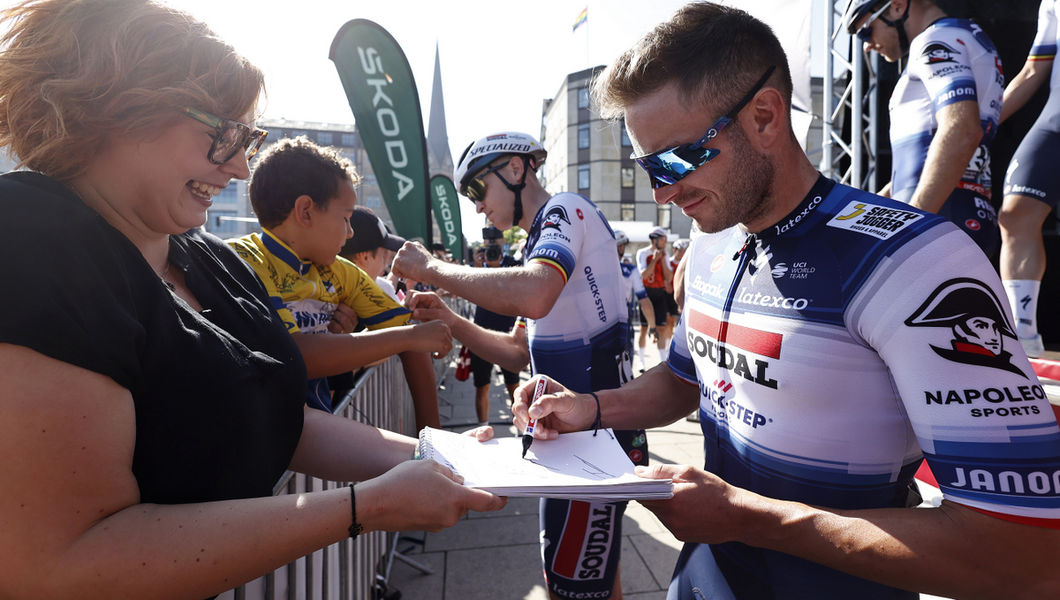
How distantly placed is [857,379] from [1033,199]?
2872 millimetres

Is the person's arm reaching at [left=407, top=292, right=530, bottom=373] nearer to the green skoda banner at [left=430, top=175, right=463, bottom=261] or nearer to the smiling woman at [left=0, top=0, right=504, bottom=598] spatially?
the smiling woman at [left=0, top=0, right=504, bottom=598]

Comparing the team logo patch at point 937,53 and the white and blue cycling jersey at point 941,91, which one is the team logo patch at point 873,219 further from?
the team logo patch at point 937,53

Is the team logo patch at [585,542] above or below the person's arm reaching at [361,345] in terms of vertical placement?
below

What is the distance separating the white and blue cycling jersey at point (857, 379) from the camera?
0.97 meters

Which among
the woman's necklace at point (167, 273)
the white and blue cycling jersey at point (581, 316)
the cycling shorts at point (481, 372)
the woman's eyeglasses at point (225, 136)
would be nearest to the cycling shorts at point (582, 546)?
the white and blue cycling jersey at point (581, 316)

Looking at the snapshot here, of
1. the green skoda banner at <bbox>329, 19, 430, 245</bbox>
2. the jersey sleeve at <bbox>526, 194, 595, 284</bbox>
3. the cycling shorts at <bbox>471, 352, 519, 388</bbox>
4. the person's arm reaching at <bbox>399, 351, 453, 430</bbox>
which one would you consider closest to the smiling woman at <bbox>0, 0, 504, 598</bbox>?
the jersey sleeve at <bbox>526, 194, 595, 284</bbox>

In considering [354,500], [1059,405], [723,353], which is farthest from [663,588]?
[354,500]

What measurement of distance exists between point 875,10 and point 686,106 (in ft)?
7.73

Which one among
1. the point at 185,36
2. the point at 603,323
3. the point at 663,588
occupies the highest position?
the point at 185,36

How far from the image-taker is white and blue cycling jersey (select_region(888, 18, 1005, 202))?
8.29 ft

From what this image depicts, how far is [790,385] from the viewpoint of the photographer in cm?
125

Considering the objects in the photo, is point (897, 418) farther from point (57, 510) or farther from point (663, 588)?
point (663, 588)

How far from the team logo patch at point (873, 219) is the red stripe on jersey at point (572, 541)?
1.66m

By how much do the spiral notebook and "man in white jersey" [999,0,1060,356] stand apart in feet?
9.38
